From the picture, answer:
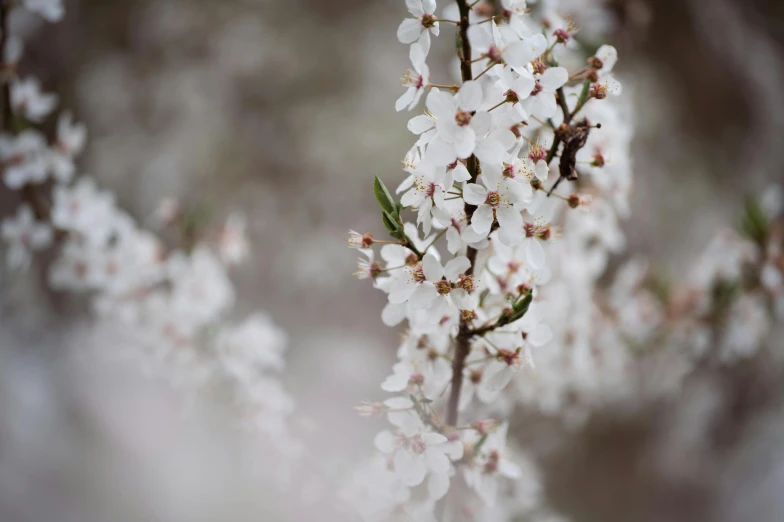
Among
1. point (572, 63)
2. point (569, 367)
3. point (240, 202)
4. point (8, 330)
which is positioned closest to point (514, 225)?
point (569, 367)

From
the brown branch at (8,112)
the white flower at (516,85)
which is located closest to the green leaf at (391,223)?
the white flower at (516,85)

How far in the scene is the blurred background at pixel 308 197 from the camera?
1313 millimetres

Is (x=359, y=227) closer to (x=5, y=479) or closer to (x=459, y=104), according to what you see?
(x=5, y=479)

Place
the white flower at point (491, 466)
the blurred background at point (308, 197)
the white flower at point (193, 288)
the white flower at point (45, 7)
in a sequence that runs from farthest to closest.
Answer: the blurred background at point (308, 197) < the white flower at point (193, 288) < the white flower at point (45, 7) < the white flower at point (491, 466)

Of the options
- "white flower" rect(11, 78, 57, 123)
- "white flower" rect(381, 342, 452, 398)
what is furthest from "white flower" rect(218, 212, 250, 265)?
"white flower" rect(381, 342, 452, 398)

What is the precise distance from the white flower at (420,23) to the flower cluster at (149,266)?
0.45 m

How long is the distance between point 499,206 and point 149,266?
543mm

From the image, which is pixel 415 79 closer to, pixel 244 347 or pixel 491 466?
pixel 491 466

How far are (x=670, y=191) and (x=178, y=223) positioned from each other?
1417mm

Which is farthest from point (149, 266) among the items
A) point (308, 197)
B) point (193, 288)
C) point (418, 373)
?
point (308, 197)

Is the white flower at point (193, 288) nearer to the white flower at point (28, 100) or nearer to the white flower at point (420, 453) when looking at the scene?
the white flower at point (28, 100)

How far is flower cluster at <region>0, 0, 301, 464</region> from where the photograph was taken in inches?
26.3

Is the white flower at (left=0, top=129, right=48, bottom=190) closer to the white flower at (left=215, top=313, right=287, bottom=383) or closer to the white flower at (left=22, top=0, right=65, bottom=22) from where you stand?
the white flower at (left=22, top=0, right=65, bottom=22)

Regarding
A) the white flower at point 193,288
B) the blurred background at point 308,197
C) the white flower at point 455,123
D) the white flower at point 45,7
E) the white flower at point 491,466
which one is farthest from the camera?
the blurred background at point 308,197
